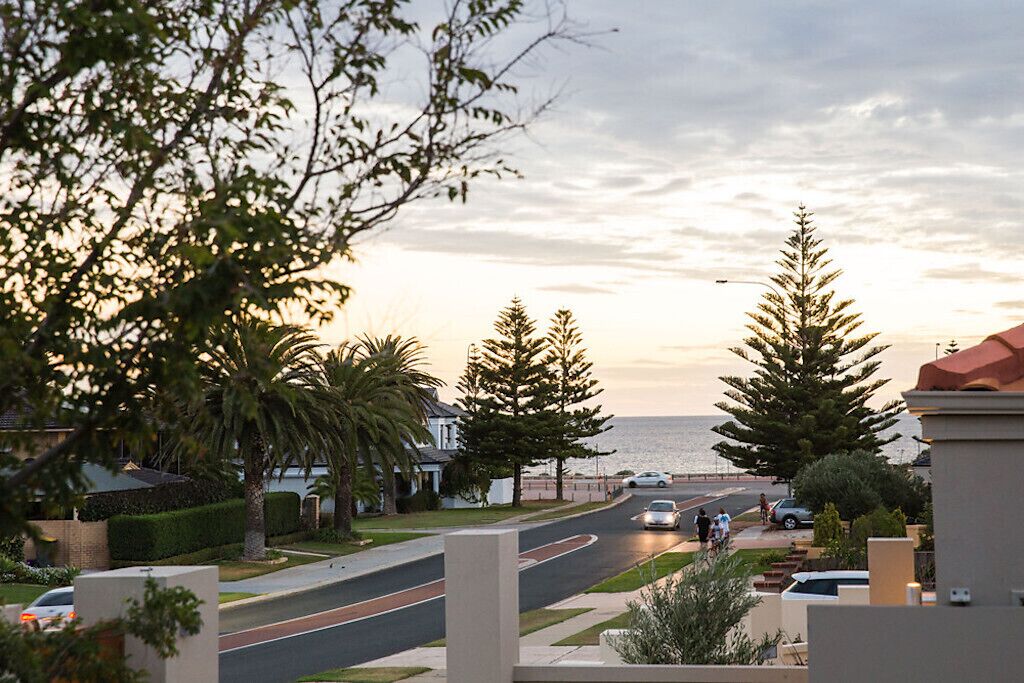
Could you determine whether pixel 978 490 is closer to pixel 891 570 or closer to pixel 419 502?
pixel 891 570

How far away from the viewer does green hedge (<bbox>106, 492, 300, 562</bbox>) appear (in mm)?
34469

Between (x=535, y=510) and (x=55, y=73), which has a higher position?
(x=55, y=73)

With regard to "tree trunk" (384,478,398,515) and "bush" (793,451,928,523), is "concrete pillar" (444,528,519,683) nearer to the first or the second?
"bush" (793,451,928,523)

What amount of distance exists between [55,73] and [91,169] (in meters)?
0.78

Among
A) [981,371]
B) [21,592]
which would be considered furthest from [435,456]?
[981,371]

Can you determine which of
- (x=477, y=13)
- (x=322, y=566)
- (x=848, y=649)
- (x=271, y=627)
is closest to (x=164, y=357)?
(x=477, y=13)

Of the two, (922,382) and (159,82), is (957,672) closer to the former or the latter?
(922,382)

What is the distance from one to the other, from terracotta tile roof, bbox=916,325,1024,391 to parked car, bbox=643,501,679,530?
4081cm

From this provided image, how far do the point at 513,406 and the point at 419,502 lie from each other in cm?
852

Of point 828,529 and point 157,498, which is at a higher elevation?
point 157,498

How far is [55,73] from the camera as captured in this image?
541cm

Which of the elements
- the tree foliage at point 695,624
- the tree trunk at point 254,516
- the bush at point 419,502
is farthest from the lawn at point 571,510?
the tree foliage at point 695,624

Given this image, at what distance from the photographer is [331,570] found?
3694 cm

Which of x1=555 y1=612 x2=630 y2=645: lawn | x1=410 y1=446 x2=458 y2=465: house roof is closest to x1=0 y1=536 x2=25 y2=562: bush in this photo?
x1=555 y1=612 x2=630 y2=645: lawn
